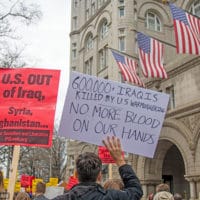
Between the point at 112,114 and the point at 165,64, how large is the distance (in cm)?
2038

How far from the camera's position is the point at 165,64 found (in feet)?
82.7

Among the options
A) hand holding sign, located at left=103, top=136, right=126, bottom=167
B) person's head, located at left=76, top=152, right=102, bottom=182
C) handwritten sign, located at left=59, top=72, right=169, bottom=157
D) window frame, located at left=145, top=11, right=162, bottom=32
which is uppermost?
window frame, located at left=145, top=11, right=162, bottom=32

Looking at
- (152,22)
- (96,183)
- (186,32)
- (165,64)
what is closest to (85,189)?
(96,183)

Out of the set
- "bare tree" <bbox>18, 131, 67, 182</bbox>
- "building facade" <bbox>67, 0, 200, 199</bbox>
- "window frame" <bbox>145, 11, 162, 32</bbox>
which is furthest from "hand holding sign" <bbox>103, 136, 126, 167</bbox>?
"bare tree" <bbox>18, 131, 67, 182</bbox>

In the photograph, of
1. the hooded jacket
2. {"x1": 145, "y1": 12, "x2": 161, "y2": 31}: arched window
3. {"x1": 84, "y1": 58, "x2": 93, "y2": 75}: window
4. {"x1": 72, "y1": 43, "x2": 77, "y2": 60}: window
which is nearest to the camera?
the hooded jacket

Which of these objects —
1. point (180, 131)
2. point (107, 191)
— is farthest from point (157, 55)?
point (107, 191)

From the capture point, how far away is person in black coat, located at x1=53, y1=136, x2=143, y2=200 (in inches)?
100

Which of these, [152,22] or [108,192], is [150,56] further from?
[152,22]

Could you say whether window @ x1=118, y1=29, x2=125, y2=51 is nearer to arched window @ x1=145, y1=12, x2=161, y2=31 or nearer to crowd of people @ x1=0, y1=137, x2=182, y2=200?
arched window @ x1=145, y1=12, x2=161, y2=31

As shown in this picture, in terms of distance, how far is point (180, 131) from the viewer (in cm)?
1784

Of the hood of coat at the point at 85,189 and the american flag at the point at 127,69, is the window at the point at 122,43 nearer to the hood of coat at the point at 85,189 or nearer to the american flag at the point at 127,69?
the american flag at the point at 127,69

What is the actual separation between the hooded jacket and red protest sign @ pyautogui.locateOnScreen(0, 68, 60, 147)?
9.88ft

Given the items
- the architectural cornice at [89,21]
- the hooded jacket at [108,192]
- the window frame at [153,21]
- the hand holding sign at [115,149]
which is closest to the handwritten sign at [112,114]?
the hand holding sign at [115,149]

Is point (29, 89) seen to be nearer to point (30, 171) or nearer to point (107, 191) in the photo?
point (107, 191)
